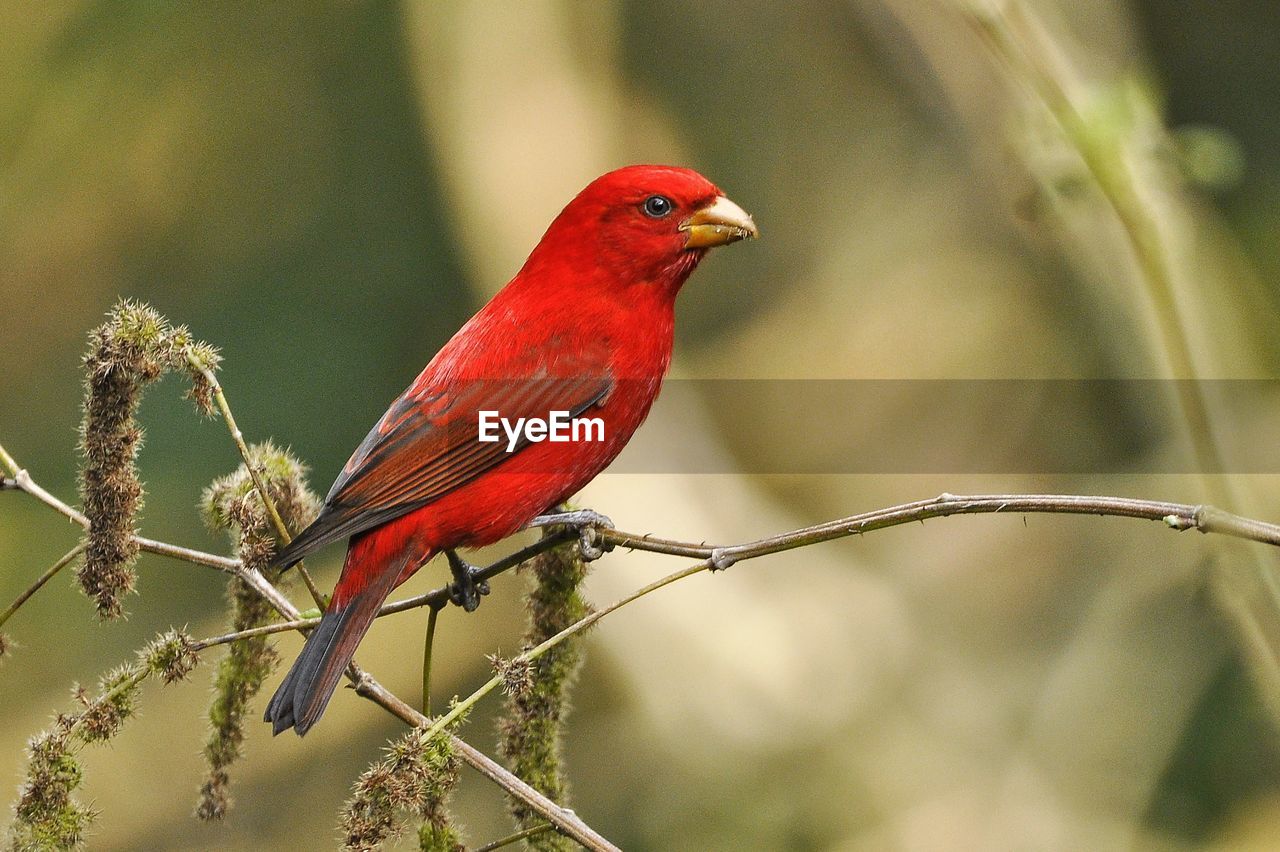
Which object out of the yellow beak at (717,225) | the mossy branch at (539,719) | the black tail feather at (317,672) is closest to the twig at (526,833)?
the mossy branch at (539,719)

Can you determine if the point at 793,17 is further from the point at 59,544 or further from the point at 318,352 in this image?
the point at 59,544

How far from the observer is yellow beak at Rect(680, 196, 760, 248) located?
3.39 m

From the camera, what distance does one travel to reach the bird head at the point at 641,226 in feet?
11.4

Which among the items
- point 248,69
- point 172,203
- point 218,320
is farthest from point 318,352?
point 248,69

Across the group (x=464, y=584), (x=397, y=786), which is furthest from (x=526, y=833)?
(x=464, y=584)

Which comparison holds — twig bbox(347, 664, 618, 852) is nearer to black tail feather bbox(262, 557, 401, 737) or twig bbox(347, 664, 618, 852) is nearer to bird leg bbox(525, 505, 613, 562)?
black tail feather bbox(262, 557, 401, 737)

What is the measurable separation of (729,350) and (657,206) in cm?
218

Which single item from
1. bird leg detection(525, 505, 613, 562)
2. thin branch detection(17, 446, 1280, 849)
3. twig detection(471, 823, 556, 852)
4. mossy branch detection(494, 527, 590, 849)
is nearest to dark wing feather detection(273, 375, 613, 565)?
bird leg detection(525, 505, 613, 562)

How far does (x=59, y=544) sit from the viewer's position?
530cm

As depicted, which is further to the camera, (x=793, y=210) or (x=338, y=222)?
(x=338, y=222)

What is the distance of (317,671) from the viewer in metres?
2.53

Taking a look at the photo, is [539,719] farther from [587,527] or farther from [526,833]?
[587,527]

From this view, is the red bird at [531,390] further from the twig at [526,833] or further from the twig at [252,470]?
the twig at [526,833]

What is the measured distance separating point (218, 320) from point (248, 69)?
1.44 m
